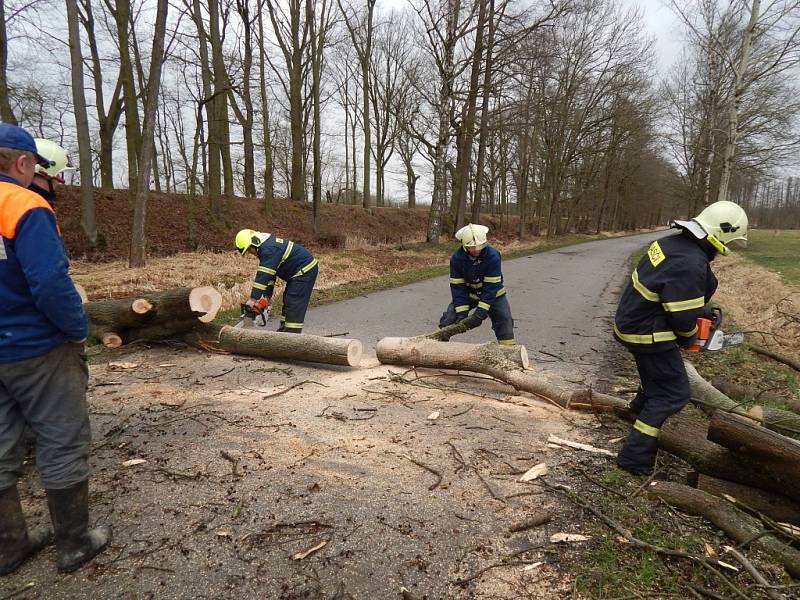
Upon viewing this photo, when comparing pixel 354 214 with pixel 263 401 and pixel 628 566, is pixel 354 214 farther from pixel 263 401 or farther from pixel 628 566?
pixel 628 566

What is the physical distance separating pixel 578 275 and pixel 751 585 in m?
12.9

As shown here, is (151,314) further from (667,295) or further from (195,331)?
(667,295)

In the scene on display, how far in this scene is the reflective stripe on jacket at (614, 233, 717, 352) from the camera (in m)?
3.03

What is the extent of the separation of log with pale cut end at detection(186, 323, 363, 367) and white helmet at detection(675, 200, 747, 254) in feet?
11.1

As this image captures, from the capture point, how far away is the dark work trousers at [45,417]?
2.17 m

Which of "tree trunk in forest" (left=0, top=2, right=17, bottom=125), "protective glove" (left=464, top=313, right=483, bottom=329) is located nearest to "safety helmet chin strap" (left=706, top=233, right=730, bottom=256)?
"protective glove" (left=464, top=313, right=483, bottom=329)

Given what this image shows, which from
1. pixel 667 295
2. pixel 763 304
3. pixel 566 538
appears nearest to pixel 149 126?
pixel 667 295

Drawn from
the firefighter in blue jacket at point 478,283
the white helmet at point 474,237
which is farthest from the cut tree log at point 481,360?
the white helmet at point 474,237

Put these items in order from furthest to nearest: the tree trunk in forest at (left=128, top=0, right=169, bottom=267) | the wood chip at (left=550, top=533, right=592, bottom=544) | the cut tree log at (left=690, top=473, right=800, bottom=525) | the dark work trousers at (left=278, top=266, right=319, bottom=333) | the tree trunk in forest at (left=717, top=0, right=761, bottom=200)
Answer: the tree trunk in forest at (left=717, top=0, right=761, bottom=200) < the tree trunk in forest at (left=128, top=0, right=169, bottom=267) < the dark work trousers at (left=278, top=266, right=319, bottom=333) < the cut tree log at (left=690, top=473, right=800, bottom=525) < the wood chip at (left=550, top=533, right=592, bottom=544)

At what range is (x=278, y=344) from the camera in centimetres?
536

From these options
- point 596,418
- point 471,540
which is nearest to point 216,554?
→ point 471,540

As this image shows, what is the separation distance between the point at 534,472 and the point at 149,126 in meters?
12.0

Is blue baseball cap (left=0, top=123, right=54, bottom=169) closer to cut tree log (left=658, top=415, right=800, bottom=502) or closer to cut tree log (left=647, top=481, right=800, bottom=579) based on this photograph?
cut tree log (left=647, top=481, right=800, bottom=579)

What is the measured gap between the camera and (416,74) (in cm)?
2108
